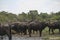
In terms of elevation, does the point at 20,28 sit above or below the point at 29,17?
below

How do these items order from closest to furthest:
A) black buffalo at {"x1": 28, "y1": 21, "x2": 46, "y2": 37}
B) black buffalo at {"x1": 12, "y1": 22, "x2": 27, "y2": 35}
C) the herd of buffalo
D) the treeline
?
black buffalo at {"x1": 28, "y1": 21, "x2": 46, "y2": 37}, the herd of buffalo, black buffalo at {"x1": 12, "y1": 22, "x2": 27, "y2": 35}, the treeline

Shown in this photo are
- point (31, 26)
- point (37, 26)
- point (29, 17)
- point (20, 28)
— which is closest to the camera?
point (37, 26)

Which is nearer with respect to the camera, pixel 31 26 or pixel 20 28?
pixel 31 26

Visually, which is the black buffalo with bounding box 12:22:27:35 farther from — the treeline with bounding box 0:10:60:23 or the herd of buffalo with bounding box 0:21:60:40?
the treeline with bounding box 0:10:60:23

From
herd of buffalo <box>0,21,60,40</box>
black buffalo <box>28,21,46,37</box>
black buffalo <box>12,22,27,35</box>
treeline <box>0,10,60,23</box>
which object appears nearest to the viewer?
black buffalo <box>28,21,46,37</box>

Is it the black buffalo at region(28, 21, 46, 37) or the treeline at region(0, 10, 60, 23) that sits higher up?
the treeline at region(0, 10, 60, 23)

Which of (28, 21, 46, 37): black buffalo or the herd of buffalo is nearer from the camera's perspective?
(28, 21, 46, 37): black buffalo

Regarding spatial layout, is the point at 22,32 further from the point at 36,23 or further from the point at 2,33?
the point at 2,33

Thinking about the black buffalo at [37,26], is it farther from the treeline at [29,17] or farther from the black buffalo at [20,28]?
the treeline at [29,17]

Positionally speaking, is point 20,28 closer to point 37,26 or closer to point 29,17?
point 37,26

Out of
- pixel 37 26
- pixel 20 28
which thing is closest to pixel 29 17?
pixel 20 28

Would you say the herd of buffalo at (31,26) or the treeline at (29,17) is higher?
the treeline at (29,17)

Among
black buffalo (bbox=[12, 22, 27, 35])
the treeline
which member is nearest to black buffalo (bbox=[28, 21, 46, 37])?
black buffalo (bbox=[12, 22, 27, 35])

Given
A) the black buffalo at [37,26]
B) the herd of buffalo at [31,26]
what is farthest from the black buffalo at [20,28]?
the black buffalo at [37,26]
